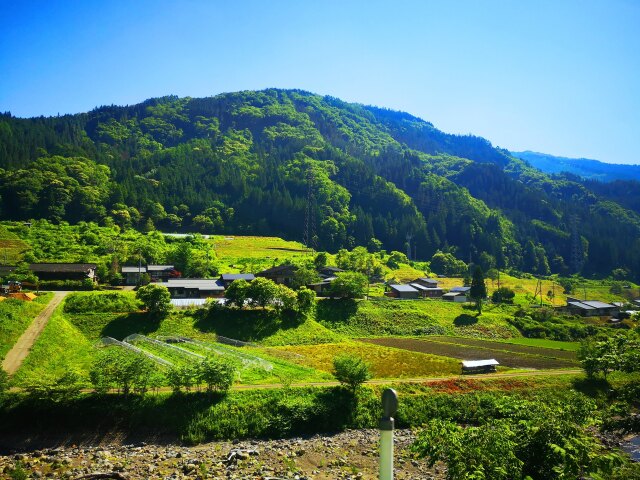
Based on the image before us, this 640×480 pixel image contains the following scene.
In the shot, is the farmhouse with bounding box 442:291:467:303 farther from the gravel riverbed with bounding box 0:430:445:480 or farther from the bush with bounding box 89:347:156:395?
the bush with bounding box 89:347:156:395

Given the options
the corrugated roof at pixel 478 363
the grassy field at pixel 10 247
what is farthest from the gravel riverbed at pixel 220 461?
the grassy field at pixel 10 247

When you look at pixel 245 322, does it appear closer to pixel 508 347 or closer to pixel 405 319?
pixel 405 319

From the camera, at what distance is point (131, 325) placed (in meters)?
46.1

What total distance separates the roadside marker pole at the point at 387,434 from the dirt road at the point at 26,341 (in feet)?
113

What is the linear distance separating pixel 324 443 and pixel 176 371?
11.0 meters

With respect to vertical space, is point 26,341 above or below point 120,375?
below

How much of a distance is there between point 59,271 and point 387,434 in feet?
205

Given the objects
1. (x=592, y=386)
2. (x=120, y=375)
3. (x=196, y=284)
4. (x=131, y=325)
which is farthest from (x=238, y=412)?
(x=196, y=284)

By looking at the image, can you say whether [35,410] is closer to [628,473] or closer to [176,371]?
[176,371]

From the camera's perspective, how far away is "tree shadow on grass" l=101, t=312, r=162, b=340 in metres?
44.5

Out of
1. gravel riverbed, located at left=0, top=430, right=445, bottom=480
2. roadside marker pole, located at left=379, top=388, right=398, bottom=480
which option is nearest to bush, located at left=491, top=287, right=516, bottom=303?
gravel riverbed, located at left=0, top=430, right=445, bottom=480

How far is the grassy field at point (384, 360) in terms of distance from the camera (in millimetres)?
39372

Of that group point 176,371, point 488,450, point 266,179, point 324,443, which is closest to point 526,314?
point 324,443

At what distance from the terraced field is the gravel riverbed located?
21.2 meters
